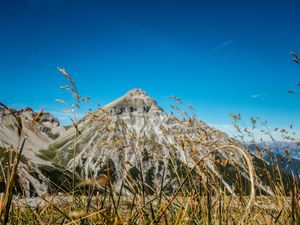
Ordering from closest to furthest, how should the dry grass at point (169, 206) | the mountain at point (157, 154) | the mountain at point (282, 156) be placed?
the dry grass at point (169, 206) < the mountain at point (157, 154) < the mountain at point (282, 156)

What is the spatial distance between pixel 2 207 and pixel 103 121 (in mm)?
1977

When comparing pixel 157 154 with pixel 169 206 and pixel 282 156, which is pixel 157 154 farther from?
pixel 282 156

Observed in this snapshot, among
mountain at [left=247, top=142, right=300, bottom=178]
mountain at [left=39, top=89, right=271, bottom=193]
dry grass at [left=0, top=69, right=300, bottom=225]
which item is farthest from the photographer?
mountain at [left=247, top=142, right=300, bottom=178]

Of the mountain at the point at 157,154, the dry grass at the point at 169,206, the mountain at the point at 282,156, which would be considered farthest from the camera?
the mountain at the point at 282,156

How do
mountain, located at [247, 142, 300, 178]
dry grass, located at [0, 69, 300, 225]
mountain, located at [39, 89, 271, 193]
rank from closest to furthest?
1. dry grass, located at [0, 69, 300, 225]
2. mountain, located at [39, 89, 271, 193]
3. mountain, located at [247, 142, 300, 178]

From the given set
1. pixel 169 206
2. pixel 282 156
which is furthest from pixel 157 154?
pixel 282 156

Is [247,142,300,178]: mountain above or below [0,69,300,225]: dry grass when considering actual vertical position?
above

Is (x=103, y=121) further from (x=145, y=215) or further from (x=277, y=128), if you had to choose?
(x=277, y=128)

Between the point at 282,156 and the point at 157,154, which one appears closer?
the point at 282,156

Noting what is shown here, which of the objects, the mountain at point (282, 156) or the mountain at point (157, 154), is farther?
the mountain at point (282, 156)

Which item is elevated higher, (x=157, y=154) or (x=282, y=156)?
(x=282, y=156)

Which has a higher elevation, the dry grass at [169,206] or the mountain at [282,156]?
the mountain at [282,156]

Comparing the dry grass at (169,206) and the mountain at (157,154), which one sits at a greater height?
the mountain at (157,154)

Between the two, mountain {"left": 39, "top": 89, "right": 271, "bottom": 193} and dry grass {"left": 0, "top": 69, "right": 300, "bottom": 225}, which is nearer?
dry grass {"left": 0, "top": 69, "right": 300, "bottom": 225}
